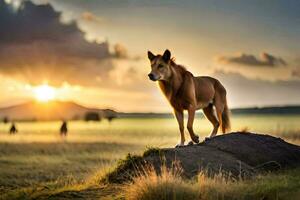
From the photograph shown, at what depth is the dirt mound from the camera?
16.7m

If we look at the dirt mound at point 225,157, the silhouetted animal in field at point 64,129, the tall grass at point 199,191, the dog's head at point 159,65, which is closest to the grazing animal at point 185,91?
the dog's head at point 159,65

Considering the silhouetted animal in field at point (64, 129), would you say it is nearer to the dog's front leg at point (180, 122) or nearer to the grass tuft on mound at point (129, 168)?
the dog's front leg at point (180, 122)

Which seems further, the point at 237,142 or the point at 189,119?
the point at 237,142

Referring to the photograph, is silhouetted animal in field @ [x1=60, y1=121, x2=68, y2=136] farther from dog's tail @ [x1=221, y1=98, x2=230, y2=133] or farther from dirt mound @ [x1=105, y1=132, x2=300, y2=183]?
dirt mound @ [x1=105, y1=132, x2=300, y2=183]

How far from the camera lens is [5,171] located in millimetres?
30328

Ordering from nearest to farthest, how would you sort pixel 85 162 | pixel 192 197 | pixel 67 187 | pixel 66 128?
Answer: pixel 192 197 < pixel 67 187 < pixel 85 162 < pixel 66 128

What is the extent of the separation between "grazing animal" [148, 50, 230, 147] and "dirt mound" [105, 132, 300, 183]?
705 millimetres

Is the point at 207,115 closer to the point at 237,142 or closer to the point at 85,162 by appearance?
the point at 237,142

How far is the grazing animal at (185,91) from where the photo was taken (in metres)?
17.6

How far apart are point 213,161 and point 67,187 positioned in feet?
13.1

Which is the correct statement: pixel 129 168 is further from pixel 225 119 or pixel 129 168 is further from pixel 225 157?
pixel 225 119

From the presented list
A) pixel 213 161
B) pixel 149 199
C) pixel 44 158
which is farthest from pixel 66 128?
pixel 149 199

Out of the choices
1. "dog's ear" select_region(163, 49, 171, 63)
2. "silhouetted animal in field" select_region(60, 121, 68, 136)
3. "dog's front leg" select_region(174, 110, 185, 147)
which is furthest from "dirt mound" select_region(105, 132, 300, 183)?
"silhouetted animal in field" select_region(60, 121, 68, 136)

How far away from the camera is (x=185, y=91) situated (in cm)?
1833
